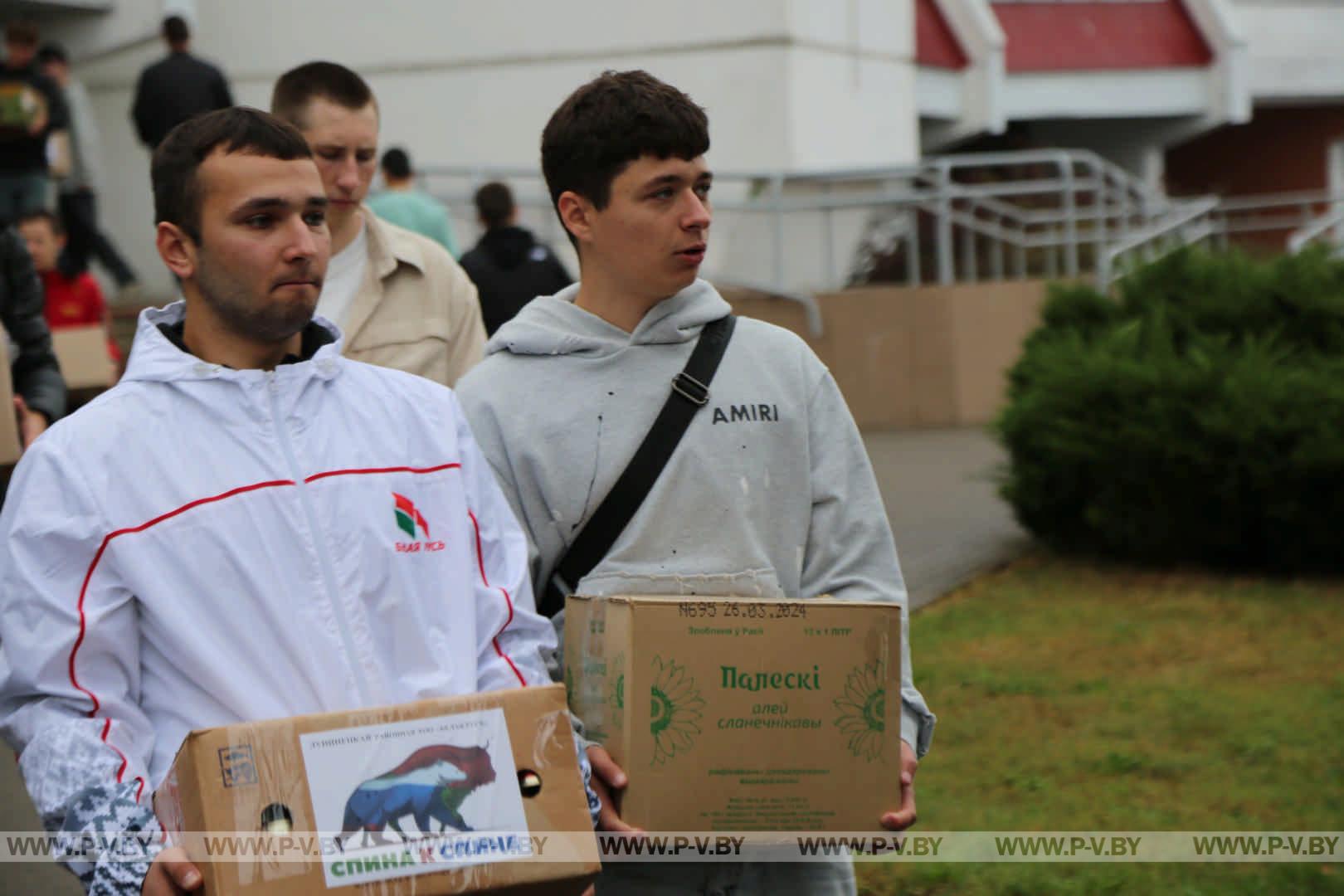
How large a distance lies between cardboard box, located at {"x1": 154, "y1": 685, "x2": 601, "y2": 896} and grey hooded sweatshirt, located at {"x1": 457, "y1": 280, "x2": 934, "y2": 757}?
23.9 inches

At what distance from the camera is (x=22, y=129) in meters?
12.8

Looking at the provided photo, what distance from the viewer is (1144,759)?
652cm

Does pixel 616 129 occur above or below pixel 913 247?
above

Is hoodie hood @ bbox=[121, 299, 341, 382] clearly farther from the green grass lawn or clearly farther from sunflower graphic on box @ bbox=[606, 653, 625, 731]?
the green grass lawn

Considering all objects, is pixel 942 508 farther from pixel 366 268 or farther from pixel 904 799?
pixel 904 799

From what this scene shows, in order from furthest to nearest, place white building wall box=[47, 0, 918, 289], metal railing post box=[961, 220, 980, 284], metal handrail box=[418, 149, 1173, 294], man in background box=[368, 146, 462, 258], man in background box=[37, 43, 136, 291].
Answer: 1. white building wall box=[47, 0, 918, 289]
2. metal railing post box=[961, 220, 980, 284]
3. metal handrail box=[418, 149, 1173, 294]
4. man in background box=[37, 43, 136, 291]
5. man in background box=[368, 146, 462, 258]

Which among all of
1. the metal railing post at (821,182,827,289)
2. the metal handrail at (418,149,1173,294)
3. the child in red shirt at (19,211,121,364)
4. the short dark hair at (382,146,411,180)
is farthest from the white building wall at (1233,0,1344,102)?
the child in red shirt at (19,211,121,364)

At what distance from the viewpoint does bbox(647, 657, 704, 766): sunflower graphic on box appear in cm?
294

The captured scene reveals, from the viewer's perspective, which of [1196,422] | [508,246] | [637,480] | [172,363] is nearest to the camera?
[172,363]

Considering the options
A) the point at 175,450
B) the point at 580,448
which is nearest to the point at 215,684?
the point at 175,450

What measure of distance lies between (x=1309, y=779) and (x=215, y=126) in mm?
4753

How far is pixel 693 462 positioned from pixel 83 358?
5.09 metres

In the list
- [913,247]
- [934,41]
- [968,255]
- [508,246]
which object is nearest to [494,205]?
[508,246]

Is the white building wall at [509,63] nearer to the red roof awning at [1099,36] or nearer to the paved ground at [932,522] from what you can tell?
the paved ground at [932,522]
